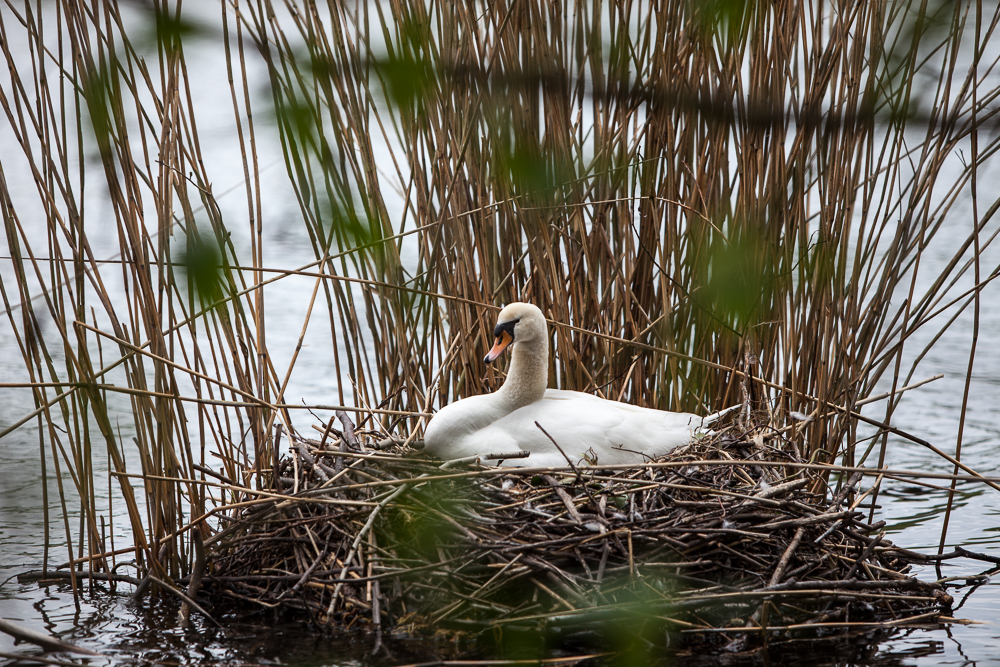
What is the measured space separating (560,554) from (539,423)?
751 millimetres

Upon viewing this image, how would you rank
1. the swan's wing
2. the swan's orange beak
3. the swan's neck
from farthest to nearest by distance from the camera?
1. the swan's neck
2. the swan's orange beak
3. the swan's wing

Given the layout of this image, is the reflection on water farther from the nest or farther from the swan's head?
the swan's head

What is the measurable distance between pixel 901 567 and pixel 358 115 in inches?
103

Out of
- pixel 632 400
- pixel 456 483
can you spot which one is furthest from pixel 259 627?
pixel 632 400

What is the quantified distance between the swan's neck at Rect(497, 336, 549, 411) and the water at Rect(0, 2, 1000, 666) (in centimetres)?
98

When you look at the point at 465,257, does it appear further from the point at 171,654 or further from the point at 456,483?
the point at 171,654

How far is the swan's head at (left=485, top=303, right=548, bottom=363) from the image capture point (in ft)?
12.2

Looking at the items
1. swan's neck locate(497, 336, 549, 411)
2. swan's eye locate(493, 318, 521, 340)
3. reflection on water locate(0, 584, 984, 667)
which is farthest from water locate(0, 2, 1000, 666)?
swan's neck locate(497, 336, 549, 411)

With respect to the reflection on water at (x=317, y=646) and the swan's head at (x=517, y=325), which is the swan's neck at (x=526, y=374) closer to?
the swan's head at (x=517, y=325)

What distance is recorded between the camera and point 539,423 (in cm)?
360

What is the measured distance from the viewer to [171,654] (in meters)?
2.97

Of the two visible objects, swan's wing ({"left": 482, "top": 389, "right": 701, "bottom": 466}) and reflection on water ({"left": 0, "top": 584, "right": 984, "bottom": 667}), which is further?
swan's wing ({"left": 482, "top": 389, "right": 701, "bottom": 466})

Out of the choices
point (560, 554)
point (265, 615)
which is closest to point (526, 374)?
point (560, 554)

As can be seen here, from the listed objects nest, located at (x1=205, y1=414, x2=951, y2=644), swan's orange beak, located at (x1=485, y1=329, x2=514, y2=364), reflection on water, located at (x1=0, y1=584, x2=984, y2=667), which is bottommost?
reflection on water, located at (x1=0, y1=584, x2=984, y2=667)
